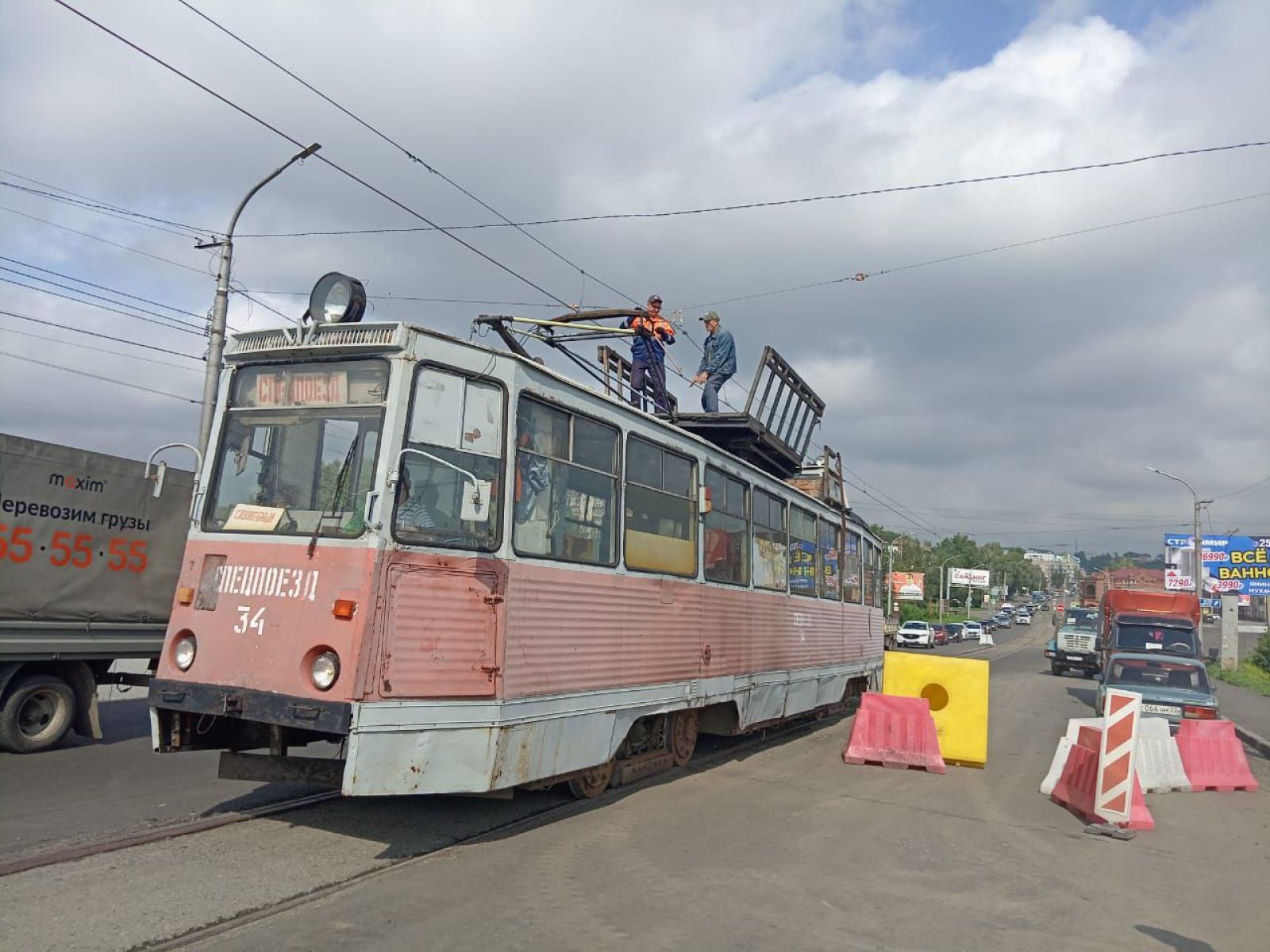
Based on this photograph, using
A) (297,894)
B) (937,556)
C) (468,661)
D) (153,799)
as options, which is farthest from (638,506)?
(937,556)

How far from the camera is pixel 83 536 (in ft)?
31.7

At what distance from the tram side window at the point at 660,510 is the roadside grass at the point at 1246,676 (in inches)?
944

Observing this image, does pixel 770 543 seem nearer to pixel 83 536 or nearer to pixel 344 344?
pixel 344 344

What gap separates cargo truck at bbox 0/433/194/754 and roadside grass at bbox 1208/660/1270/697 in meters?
27.2

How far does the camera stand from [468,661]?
586 cm

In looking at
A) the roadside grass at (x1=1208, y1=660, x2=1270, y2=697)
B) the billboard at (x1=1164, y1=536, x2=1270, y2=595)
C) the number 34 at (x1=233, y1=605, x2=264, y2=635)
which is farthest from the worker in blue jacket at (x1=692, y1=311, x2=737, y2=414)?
the billboard at (x1=1164, y1=536, x2=1270, y2=595)

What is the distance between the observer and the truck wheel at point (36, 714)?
8.94 meters

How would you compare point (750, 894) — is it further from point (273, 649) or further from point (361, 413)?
point (361, 413)

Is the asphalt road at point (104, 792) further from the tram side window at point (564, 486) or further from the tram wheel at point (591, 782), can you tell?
the tram side window at point (564, 486)

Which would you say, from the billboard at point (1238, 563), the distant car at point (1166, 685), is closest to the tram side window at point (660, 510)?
the distant car at point (1166, 685)

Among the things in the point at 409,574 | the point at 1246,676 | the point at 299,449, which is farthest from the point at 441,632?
the point at 1246,676

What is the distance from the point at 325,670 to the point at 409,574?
715 millimetres

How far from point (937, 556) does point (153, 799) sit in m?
126

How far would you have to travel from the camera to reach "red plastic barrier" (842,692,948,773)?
416 inches
